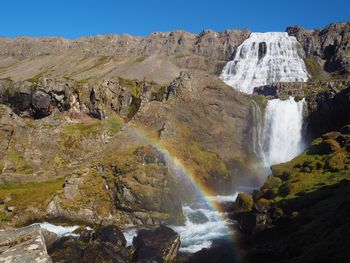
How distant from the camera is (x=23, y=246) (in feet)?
54.9

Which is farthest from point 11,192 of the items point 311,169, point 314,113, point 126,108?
point 314,113

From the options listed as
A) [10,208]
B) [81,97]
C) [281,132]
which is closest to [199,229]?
[10,208]

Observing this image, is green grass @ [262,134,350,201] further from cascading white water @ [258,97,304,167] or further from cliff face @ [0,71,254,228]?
cascading white water @ [258,97,304,167]

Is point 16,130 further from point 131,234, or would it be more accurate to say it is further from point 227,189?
point 227,189

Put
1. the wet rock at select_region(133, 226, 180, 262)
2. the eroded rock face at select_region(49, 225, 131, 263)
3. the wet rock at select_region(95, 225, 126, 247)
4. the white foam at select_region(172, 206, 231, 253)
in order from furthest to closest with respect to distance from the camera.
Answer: the white foam at select_region(172, 206, 231, 253), the wet rock at select_region(95, 225, 126, 247), the wet rock at select_region(133, 226, 180, 262), the eroded rock face at select_region(49, 225, 131, 263)

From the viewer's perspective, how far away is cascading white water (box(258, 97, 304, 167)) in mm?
103625

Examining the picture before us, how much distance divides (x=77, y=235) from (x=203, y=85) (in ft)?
199

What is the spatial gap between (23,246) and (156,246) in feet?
90.0

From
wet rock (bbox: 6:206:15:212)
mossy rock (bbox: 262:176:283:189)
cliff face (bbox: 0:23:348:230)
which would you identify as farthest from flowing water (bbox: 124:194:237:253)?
wet rock (bbox: 6:206:15:212)

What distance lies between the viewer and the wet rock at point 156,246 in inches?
1642

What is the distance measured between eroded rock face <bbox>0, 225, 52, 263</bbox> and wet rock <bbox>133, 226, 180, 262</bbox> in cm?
2483

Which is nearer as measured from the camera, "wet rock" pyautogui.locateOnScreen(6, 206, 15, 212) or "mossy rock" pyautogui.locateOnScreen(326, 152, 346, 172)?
"wet rock" pyautogui.locateOnScreen(6, 206, 15, 212)

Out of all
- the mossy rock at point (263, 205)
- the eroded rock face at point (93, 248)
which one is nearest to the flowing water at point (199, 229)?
the eroded rock face at point (93, 248)

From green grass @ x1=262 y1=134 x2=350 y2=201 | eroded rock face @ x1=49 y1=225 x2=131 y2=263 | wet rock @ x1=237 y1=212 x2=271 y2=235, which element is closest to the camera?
eroded rock face @ x1=49 y1=225 x2=131 y2=263
